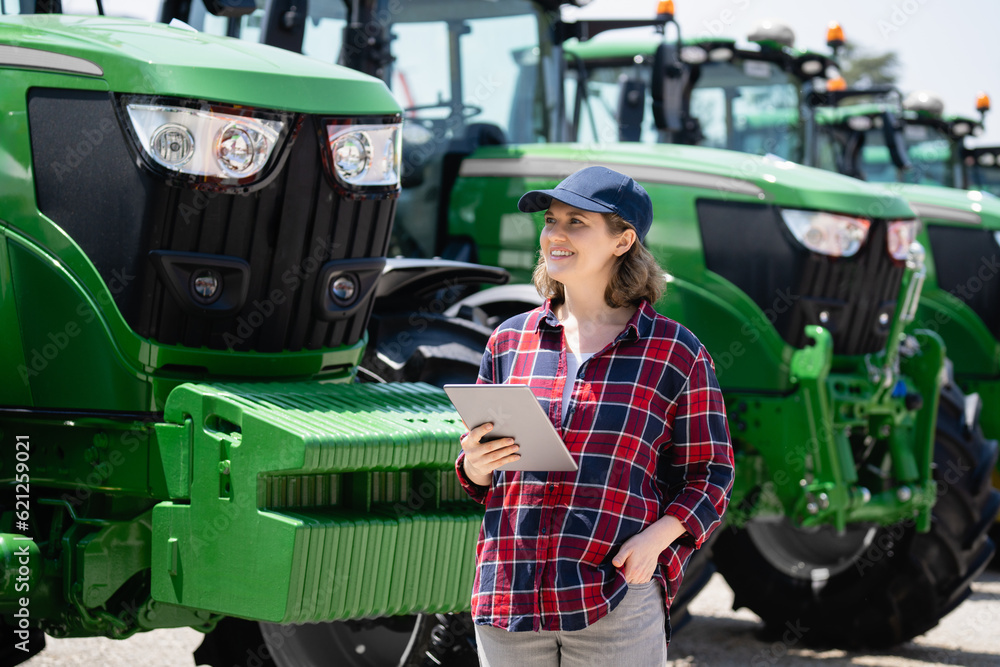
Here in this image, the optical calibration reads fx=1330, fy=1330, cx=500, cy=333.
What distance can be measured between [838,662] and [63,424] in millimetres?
4162

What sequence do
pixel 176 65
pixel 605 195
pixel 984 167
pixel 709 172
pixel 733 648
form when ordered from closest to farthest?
pixel 605 195 < pixel 176 65 < pixel 709 172 < pixel 733 648 < pixel 984 167

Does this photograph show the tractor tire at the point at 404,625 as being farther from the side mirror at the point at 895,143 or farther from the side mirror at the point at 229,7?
the side mirror at the point at 895,143

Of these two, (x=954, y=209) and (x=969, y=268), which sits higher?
(x=954, y=209)

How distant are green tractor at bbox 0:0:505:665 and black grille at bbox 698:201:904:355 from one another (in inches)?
98.5

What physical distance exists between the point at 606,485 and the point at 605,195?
0.58 m

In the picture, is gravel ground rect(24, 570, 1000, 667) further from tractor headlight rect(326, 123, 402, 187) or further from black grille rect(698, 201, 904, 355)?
tractor headlight rect(326, 123, 402, 187)

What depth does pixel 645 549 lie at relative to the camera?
257cm

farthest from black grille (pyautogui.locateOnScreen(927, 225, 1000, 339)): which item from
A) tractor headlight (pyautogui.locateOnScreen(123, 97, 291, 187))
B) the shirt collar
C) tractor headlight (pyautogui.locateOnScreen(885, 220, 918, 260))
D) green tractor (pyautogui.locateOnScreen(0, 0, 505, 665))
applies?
the shirt collar

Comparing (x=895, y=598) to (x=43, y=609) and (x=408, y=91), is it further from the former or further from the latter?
(x=43, y=609)

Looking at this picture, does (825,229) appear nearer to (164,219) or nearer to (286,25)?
(286,25)

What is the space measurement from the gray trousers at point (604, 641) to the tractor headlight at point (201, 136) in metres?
1.45

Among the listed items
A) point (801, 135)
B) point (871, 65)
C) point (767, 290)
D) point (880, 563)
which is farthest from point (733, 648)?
point (871, 65)

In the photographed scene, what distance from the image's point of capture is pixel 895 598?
641 cm

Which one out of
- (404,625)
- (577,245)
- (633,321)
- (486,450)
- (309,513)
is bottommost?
(404,625)
